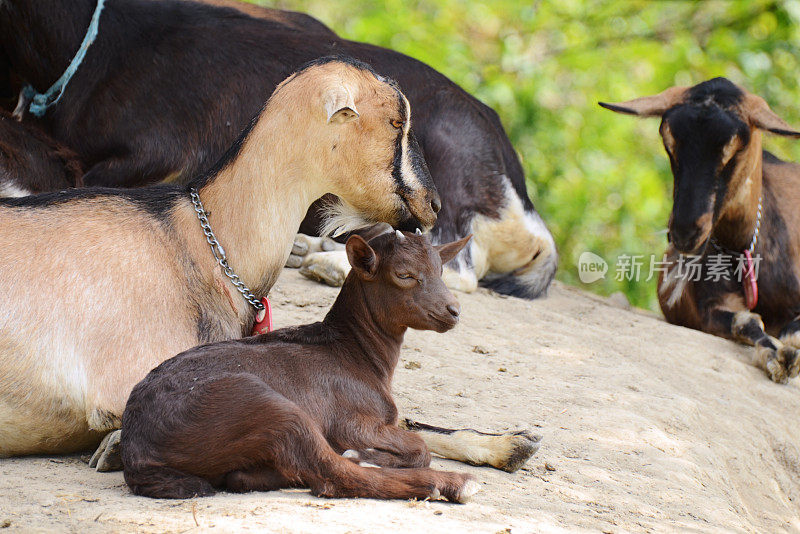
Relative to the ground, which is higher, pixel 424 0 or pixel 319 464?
pixel 424 0

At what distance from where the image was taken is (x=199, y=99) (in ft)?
17.0

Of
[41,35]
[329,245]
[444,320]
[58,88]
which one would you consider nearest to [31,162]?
[58,88]

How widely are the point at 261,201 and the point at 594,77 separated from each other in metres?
7.18

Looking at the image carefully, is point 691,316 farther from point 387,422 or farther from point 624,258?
point 387,422

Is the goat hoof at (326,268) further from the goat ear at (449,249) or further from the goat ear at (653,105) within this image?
the goat ear at (653,105)

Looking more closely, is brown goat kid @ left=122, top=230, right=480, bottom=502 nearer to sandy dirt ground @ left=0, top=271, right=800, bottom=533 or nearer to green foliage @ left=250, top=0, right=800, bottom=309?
sandy dirt ground @ left=0, top=271, right=800, bottom=533

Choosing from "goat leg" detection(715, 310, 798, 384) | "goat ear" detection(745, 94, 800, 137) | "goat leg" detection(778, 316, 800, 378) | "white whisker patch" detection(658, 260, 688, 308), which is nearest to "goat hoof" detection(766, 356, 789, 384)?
"goat leg" detection(715, 310, 798, 384)

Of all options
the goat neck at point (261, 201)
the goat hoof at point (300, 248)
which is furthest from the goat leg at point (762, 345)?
the goat neck at point (261, 201)

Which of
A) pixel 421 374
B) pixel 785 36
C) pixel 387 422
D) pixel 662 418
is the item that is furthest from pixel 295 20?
pixel 785 36

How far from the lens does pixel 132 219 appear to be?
133 inches

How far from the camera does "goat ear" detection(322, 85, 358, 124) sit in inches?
133

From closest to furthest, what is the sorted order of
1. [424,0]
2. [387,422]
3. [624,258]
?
[387,422] → [624,258] → [424,0]

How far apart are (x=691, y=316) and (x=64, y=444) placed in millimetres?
4552

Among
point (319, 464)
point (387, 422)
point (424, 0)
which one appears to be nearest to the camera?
point (319, 464)
